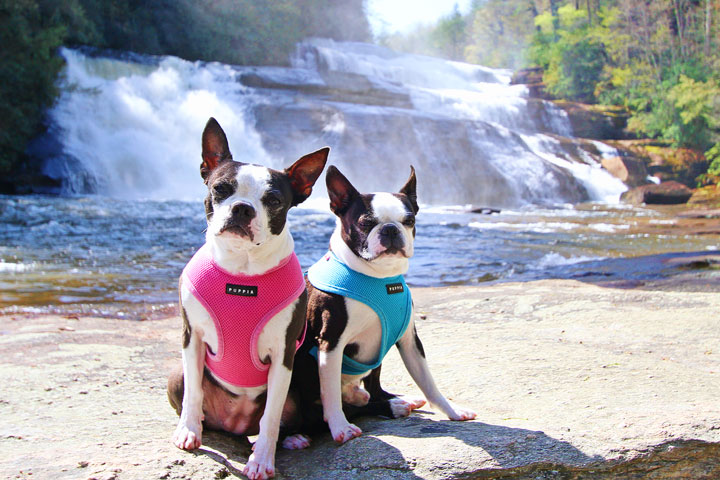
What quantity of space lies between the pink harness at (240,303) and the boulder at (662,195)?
25.9 meters

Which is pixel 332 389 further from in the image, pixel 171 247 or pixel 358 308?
pixel 171 247

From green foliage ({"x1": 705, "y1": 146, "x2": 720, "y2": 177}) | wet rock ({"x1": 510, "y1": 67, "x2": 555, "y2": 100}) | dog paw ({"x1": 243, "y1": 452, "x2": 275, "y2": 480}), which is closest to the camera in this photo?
dog paw ({"x1": 243, "y1": 452, "x2": 275, "y2": 480})

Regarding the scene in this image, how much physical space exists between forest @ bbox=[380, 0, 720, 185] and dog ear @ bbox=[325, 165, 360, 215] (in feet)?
107

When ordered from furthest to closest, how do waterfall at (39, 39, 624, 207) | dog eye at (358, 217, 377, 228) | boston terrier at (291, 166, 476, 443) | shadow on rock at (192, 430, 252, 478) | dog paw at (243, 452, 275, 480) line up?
1. waterfall at (39, 39, 624, 207)
2. dog eye at (358, 217, 377, 228)
3. boston terrier at (291, 166, 476, 443)
4. shadow on rock at (192, 430, 252, 478)
5. dog paw at (243, 452, 275, 480)

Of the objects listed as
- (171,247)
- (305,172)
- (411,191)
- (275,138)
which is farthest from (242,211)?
(275,138)

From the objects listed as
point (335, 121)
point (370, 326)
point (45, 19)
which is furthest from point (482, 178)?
point (370, 326)

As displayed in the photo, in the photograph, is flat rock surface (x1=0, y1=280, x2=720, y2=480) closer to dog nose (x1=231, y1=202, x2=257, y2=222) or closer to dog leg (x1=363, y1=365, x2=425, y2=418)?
dog leg (x1=363, y1=365, x2=425, y2=418)

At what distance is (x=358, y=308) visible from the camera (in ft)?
9.82

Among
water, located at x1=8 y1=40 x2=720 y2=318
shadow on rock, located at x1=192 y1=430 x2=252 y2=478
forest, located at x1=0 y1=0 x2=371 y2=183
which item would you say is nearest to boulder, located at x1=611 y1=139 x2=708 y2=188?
water, located at x1=8 y1=40 x2=720 y2=318

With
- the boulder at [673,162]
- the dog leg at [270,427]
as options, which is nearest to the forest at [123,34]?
the boulder at [673,162]

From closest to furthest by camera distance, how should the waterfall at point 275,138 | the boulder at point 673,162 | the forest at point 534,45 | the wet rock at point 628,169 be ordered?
the forest at point 534,45, the waterfall at point 275,138, the wet rock at point 628,169, the boulder at point 673,162

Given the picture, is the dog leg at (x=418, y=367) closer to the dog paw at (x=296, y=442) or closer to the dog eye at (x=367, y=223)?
the dog eye at (x=367, y=223)

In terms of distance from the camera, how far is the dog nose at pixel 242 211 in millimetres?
2539

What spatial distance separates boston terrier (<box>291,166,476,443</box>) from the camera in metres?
2.95
